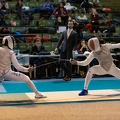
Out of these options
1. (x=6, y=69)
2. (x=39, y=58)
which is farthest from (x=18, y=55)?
(x=6, y=69)

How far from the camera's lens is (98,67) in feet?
25.7

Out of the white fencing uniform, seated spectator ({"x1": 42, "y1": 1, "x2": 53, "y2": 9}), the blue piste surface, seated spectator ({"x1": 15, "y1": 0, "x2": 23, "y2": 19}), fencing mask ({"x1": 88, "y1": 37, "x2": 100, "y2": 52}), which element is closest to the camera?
fencing mask ({"x1": 88, "y1": 37, "x2": 100, "y2": 52})

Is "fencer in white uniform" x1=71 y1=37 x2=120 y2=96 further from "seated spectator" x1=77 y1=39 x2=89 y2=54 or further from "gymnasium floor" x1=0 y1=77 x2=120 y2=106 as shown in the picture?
"seated spectator" x1=77 y1=39 x2=89 y2=54

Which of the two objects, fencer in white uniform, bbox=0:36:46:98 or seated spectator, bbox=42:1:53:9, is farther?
seated spectator, bbox=42:1:53:9

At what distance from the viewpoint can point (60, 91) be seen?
8.48 meters

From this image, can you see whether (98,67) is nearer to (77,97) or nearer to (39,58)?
(77,97)

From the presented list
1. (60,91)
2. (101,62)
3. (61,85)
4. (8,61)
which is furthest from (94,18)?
(8,61)

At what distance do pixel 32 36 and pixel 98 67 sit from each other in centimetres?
494

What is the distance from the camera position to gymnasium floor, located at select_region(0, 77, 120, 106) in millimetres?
7109

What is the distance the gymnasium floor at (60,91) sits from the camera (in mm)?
7109

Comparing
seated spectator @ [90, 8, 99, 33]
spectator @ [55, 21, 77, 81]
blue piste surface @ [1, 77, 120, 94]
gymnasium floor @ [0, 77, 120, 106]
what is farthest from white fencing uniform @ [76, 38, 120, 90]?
seated spectator @ [90, 8, 99, 33]

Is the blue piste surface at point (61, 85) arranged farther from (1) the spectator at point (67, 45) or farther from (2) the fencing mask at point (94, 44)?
(2) the fencing mask at point (94, 44)

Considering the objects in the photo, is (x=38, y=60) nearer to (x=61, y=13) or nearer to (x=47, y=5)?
(x=61, y=13)

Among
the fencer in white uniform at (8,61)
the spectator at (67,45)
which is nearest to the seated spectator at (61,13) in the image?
the spectator at (67,45)
